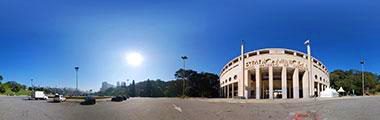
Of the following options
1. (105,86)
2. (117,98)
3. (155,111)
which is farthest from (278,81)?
(105,86)

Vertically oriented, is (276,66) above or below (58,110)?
above

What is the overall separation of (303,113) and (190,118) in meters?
2.58

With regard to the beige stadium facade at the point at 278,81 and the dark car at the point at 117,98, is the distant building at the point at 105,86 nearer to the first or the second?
the dark car at the point at 117,98

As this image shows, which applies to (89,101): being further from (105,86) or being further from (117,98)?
(105,86)

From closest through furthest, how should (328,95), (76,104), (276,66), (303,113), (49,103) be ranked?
(76,104)
(49,103)
(303,113)
(328,95)
(276,66)

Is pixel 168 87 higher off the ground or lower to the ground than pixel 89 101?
higher

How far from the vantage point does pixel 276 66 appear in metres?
20.3

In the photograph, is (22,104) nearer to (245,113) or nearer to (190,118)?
(190,118)

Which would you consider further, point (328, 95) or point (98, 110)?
point (328, 95)

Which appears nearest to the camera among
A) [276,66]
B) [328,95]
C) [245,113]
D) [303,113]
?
[303,113]

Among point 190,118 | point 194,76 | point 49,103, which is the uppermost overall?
point 194,76

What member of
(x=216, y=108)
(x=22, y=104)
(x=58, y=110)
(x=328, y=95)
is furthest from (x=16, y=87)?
(x=328, y=95)

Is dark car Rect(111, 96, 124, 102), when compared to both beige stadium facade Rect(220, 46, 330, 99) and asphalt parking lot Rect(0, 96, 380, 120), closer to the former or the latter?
asphalt parking lot Rect(0, 96, 380, 120)

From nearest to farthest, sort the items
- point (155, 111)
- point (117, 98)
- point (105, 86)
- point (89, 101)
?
point (105, 86) → point (89, 101) → point (117, 98) → point (155, 111)
